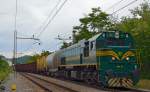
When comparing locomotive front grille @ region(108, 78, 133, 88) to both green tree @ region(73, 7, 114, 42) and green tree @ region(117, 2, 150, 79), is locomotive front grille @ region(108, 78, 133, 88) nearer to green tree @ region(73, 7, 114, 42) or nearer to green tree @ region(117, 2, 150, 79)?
green tree @ region(117, 2, 150, 79)

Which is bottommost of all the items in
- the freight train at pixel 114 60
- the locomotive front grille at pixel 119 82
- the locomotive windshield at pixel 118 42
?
the locomotive front grille at pixel 119 82

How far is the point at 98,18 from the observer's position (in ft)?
208

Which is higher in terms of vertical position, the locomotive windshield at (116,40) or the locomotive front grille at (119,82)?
the locomotive windshield at (116,40)

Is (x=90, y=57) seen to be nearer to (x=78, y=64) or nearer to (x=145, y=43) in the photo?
(x=78, y=64)

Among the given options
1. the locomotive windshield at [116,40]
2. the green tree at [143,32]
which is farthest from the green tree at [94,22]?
the locomotive windshield at [116,40]

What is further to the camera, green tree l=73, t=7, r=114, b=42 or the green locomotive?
green tree l=73, t=7, r=114, b=42

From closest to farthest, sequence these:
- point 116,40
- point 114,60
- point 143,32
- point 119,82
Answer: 1. point 119,82
2. point 114,60
3. point 116,40
4. point 143,32

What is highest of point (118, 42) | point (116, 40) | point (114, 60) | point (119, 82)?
point (116, 40)

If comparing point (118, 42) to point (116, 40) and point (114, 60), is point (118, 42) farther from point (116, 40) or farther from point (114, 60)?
point (114, 60)

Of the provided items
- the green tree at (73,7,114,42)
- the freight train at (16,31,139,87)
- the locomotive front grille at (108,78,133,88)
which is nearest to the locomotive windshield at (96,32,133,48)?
the freight train at (16,31,139,87)

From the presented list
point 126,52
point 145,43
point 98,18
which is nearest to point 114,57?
point 126,52

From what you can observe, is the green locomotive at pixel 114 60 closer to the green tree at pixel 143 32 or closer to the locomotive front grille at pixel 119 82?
the locomotive front grille at pixel 119 82

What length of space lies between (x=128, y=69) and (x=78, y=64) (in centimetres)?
815

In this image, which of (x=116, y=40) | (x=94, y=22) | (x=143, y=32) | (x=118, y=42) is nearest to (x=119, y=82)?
(x=118, y=42)
